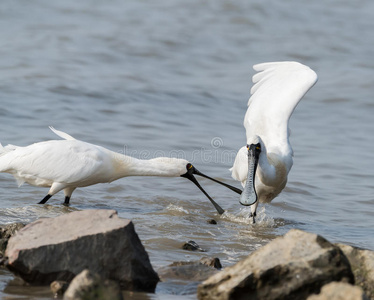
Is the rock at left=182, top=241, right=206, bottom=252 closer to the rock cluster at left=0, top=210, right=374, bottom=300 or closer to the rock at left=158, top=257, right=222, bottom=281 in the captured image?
the rock at left=158, top=257, right=222, bottom=281

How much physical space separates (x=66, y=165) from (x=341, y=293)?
5.92 m

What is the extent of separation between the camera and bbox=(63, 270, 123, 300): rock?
4.69 metres

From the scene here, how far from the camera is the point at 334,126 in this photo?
712 inches

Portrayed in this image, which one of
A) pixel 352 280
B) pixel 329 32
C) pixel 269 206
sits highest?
pixel 329 32

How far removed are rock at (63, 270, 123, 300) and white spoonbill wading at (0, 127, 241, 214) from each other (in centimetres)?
510

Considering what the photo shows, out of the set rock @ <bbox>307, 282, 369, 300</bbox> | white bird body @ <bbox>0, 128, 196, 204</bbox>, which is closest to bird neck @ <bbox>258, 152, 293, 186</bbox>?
white bird body @ <bbox>0, 128, 196, 204</bbox>

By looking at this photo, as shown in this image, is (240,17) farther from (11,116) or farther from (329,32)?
(11,116)

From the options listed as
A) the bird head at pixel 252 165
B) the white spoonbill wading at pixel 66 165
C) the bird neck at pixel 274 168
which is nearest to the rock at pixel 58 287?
the bird head at pixel 252 165

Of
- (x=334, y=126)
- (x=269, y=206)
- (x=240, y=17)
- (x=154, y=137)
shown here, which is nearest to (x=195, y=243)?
(x=269, y=206)

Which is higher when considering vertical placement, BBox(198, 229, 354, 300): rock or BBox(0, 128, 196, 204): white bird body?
BBox(198, 229, 354, 300): rock

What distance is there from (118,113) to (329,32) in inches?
551

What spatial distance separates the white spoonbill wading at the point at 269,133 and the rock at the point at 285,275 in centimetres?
383

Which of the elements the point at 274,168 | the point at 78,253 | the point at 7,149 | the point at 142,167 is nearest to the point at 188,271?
the point at 78,253

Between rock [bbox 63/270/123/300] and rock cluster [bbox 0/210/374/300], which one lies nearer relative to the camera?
rock [bbox 63/270/123/300]
